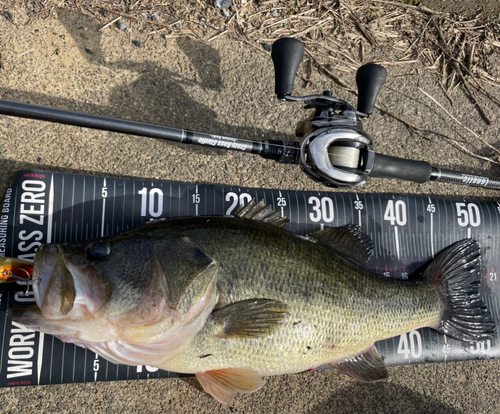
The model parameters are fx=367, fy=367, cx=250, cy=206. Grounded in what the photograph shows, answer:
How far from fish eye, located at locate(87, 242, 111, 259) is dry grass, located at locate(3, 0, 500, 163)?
1.75 m

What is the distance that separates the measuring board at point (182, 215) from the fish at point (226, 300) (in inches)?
15.2

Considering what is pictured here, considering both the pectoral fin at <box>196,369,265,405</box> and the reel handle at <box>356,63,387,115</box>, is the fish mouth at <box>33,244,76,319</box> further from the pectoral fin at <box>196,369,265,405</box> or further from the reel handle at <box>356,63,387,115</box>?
the reel handle at <box>356,63,387,115</box>

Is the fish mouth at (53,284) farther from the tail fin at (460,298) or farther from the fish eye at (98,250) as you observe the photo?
the tail fin at (460,298)

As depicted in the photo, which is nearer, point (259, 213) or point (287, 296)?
point (287, 296)

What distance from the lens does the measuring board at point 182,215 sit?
2129mm

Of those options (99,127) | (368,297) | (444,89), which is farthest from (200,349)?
(444,89)

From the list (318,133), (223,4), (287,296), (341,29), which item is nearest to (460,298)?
(287,296)

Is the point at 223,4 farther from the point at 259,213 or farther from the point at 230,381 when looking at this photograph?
the point at 230,381

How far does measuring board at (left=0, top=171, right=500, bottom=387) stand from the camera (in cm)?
213

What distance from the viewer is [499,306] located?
2.77m

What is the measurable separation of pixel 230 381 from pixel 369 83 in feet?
6.10

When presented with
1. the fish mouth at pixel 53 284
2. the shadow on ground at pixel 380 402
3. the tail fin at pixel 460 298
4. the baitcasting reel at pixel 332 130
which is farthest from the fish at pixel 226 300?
the shadow on ground at pixel 380 402

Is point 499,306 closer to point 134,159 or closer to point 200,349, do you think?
point 200,349

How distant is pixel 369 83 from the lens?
2.17m
